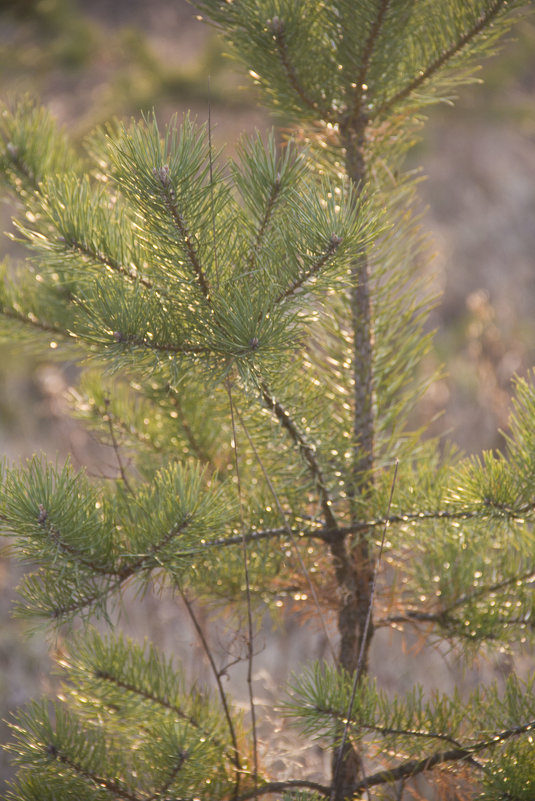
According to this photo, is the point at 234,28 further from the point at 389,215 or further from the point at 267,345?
the point at 267,345

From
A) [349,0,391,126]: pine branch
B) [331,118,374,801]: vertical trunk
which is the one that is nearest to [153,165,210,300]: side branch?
[331,118,374,801]: vertical trunk

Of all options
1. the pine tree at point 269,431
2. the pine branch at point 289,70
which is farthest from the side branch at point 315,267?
the pine branch at point 289,70

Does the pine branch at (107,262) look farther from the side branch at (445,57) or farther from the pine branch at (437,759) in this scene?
the pine branch at (437,759)

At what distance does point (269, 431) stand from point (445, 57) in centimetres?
52

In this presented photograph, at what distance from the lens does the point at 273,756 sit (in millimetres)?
950

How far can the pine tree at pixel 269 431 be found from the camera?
68 cm

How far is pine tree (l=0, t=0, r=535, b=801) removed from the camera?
26.7 inches

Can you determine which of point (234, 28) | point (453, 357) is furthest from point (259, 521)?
point (453, 357)

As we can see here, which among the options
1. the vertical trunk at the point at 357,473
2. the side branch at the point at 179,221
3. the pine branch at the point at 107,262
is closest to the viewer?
the side branch at the point at 179,221

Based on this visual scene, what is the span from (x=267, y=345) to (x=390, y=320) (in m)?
0.31

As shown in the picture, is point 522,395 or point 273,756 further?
point 273,756

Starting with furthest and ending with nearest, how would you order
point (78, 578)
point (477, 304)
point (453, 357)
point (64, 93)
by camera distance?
1. point (64, 93)
2. point (453, 357)
3. point (477, 304)
4. point (78, 578)

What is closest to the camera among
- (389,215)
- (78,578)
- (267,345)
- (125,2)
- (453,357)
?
(267,345)

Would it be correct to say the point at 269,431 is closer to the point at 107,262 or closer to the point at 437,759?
the point at 107,262
